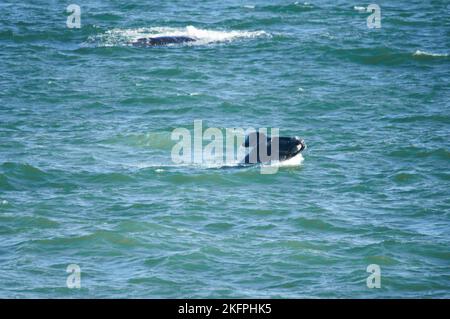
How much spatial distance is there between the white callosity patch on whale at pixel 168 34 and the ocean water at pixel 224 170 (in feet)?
0.64

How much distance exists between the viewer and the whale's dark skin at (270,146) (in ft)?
102

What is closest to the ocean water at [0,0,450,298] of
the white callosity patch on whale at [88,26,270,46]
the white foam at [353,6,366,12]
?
the white callosity patch on whale at [88,26,270,46]

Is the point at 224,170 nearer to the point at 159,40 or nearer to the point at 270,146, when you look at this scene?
the point at 270,146

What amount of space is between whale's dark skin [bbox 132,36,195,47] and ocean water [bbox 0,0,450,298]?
1.77ft

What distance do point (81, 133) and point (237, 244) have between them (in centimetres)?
1231

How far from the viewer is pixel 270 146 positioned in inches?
1246

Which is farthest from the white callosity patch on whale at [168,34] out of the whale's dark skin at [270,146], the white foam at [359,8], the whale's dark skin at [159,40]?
the whale's dark skin at [270,146]

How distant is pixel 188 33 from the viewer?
172 ft

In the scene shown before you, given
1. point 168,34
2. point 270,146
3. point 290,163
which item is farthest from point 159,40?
point 270,146

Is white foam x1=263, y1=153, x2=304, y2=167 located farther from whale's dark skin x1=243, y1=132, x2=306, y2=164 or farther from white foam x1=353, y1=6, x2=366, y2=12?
white foam x1=353, y1=6, x2=366, y2=12

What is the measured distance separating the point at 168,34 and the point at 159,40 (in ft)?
5.19

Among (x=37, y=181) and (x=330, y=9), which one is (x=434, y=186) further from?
(x=330, y=9)

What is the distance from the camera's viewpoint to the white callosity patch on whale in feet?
165
